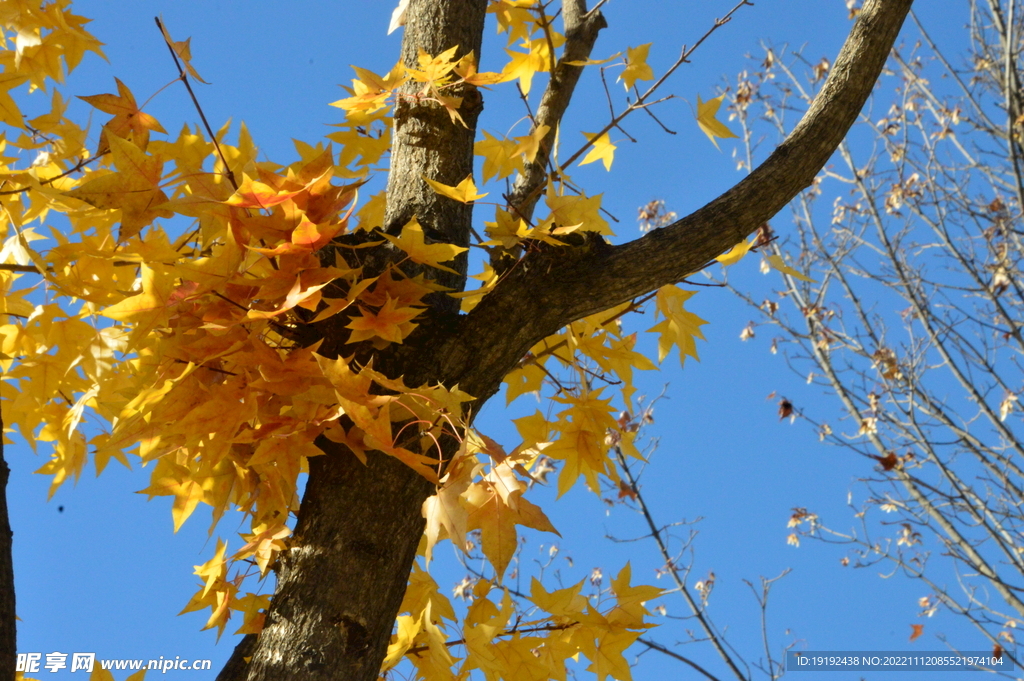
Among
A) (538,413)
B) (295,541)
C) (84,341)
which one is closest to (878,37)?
(538,413)

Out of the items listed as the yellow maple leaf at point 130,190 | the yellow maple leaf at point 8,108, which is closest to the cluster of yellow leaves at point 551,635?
the yellow maple leaf at point 130,190

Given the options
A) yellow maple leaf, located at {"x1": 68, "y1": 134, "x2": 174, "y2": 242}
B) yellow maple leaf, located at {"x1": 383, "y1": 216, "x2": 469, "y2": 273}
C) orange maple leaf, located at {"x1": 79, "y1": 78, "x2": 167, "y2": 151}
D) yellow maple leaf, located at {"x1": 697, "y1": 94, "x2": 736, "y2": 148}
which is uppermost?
yellow maple leaf, located at {"x1": 697, "y1": 94, "x2": 736, "y2": 148}

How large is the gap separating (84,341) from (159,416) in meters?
0.38

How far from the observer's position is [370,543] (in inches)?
34.3

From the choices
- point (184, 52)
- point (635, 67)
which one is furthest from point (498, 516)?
point (635, 67)

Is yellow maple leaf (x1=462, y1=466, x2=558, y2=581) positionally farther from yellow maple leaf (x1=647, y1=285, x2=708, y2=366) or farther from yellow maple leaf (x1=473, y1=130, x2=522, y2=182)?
yellow maple leaf (x1=473, y1=130, x2=522, y2=182)

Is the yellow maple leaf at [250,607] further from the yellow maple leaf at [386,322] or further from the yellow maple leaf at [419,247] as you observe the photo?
the yellow maple leaf at [419,247]

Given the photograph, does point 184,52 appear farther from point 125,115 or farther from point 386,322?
point 386,322

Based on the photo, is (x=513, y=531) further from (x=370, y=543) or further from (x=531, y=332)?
(x=531, y=332)

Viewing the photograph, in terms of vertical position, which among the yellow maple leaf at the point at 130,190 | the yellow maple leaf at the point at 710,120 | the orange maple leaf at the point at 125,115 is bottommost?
the yellow maple leaf at the point at 130,190

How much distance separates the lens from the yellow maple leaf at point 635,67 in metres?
1.34

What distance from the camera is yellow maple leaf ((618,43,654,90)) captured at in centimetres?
134

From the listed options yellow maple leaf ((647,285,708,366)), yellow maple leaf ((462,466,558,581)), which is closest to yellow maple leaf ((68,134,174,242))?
yellow maple leaf ((462,466,558,581))

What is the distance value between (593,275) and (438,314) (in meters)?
0.21
